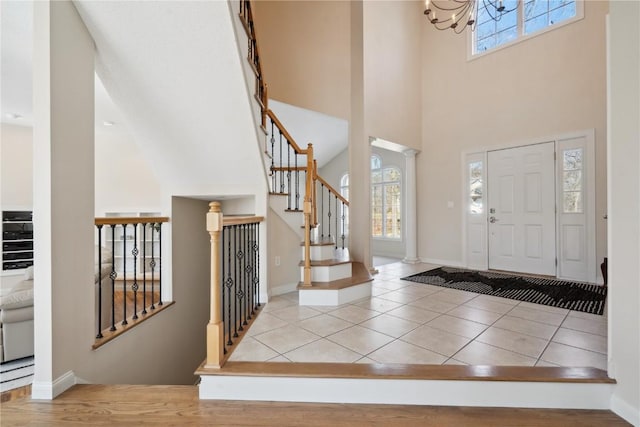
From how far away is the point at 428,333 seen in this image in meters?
2.24

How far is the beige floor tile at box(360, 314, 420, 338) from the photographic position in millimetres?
2273

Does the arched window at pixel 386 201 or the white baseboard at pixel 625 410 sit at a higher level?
the arched window at pixel 386 201

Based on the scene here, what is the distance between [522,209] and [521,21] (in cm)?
304

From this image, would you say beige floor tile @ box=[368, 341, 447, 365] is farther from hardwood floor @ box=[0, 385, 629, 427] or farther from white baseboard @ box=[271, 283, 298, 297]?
white baseboard @ box=[271, 283, 298, 297]

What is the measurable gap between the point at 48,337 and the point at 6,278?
5.31 meters

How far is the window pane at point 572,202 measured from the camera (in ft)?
12.6

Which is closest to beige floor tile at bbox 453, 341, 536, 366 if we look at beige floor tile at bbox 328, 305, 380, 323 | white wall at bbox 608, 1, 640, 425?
white wall at bbox 608, 1, 640, 425

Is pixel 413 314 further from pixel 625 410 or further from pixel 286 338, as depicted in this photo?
pixel 625 410

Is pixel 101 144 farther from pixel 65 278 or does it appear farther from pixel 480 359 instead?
pixel 480 359

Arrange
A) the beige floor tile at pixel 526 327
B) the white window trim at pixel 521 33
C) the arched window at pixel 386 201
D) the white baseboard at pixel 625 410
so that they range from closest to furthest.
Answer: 1. the white baseboard at pixel 625 410
2. the beige floor tile at pixel 526 327
3. the white window trim at pixel 521 33
4. the arched window at pixel 386 201

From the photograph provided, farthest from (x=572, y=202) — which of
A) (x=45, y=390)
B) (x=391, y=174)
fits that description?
(x=45, y=390)

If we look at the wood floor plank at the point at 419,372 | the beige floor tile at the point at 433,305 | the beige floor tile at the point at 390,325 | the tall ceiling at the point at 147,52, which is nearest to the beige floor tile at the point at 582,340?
the wood floor plank at the point at 419,372

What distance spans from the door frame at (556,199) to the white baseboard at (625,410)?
3050 mm

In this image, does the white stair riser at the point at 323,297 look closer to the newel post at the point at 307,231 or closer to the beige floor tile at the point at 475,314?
the newel post at the point at 307,231
